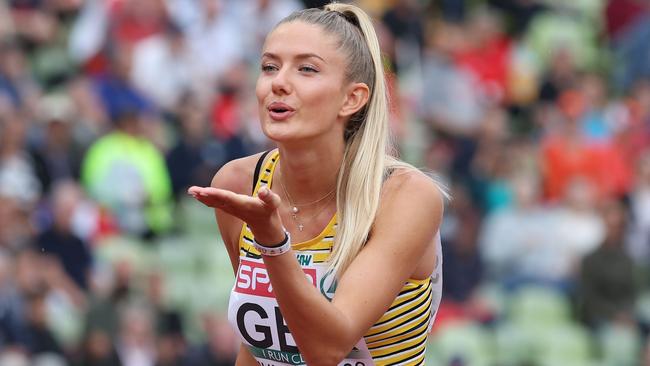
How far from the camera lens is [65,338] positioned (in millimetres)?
10234

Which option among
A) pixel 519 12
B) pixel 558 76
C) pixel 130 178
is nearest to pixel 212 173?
pixel 130 178

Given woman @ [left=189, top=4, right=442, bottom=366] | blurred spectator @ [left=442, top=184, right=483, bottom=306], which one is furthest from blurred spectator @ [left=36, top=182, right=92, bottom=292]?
woman @ [left=189, top=4, right=442, bottom=366]

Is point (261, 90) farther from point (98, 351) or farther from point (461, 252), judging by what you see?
point (461, 252)

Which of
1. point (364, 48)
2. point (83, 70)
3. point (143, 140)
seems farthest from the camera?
point (83, 70)

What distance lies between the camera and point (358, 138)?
14.3ft

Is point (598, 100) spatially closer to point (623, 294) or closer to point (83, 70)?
point (623, 294)

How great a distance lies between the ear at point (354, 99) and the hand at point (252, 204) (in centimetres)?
67

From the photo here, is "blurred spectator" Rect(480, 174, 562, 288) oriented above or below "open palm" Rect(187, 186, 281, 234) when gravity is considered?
below

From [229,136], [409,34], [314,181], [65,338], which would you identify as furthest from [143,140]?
[314,181]

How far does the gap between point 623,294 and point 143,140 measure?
4368 mm

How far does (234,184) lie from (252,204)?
38.5 inches

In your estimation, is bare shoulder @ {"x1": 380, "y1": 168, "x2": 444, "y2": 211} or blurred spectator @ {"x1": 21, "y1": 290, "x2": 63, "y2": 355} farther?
blurred spectator @ {"x1": 21, "y1": 290, "x2": 63, "y2": 355}

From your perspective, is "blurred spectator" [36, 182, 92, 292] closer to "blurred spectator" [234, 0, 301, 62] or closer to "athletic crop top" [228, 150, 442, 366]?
"blurred spectator" [234, 0, 301, 62]

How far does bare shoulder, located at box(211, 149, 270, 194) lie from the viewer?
15.0ft
